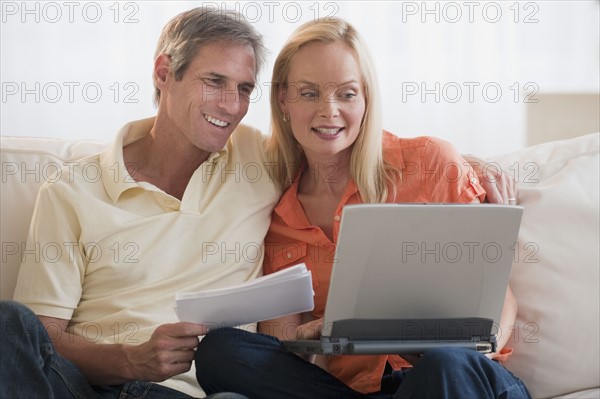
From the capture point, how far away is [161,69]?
2033 mm

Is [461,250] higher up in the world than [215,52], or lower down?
lower down

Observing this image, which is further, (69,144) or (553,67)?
(553,67)

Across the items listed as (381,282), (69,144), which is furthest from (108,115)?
(381,282)

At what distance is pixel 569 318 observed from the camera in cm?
188

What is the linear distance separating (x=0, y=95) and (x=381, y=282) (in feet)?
5.77

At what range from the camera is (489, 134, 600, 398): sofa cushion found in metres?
1.86

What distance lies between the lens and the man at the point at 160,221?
171 centimetres

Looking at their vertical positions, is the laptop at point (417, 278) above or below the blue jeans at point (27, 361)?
above

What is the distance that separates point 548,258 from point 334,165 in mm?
505

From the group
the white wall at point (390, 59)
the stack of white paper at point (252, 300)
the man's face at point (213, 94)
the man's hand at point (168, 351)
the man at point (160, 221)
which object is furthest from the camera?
the white wall at point (390, 59)

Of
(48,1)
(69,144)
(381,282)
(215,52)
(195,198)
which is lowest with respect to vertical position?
(381,282)

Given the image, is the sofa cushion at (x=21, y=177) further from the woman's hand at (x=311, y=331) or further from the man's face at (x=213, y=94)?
the woman's hand at (x=311, y=331)

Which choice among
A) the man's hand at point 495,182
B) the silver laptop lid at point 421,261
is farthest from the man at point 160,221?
the man's hand at point 495,182

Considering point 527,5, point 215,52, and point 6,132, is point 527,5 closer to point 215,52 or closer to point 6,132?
point 215,52
